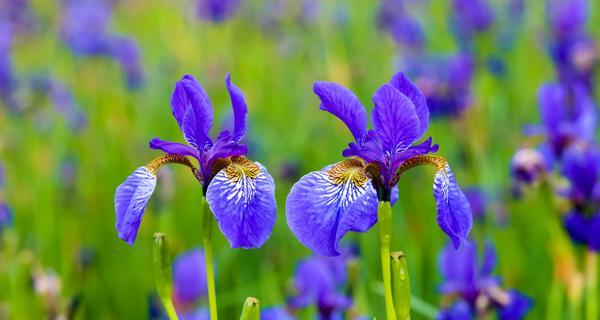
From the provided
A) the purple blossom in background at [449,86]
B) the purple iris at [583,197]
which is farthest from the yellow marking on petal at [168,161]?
the purple blossom in background at [449,86]

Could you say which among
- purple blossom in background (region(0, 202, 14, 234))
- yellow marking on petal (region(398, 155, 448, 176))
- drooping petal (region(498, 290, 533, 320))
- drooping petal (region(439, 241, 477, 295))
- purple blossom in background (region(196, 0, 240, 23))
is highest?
purple blossom in background (region(196, 0, 240, 23))

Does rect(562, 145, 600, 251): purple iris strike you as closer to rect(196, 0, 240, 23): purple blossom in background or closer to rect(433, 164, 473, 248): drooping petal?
rect(433, 164, 473, 248): drooping petal

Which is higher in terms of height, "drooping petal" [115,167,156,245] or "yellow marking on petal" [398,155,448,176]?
"yellow marking on petal" [398,155,448,176]

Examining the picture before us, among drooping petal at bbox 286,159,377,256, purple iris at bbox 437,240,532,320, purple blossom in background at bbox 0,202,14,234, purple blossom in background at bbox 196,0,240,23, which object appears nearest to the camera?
drooping petal at bbox 286,159,377,256

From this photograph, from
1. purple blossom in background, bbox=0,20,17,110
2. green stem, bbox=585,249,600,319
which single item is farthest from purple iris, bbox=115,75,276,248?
purple blossom in background, bbox=0,20,17,110

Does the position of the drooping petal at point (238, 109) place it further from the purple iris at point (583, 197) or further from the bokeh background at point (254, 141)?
the purple iris at point (583, 197)

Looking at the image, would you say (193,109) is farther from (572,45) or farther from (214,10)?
(214,10)

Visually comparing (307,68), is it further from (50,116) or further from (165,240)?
(165,240)
